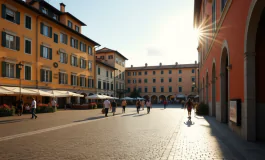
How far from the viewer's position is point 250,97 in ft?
26.2

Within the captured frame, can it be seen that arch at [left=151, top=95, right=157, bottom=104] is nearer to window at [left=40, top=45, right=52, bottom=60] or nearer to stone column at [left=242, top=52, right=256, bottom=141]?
window at [left=40, top=45, right=52, bottom=60]

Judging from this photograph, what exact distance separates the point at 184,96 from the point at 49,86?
155 ft

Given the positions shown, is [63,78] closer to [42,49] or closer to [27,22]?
[42,49]

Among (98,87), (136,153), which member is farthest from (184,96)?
(136,153)

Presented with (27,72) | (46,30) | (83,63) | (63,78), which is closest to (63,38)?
(46,30)

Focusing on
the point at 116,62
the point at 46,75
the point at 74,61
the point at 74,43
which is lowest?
the point at 46,75

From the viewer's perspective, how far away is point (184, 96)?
2697 inches


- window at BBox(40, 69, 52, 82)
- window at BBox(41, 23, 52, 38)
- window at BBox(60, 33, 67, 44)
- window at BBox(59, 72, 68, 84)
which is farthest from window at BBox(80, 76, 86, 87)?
window at BBox(41, 23, 52, 38)

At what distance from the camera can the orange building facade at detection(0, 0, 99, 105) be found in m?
23.6

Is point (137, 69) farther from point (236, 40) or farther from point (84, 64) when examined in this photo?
point (236, 40)

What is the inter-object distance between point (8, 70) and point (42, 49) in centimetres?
629

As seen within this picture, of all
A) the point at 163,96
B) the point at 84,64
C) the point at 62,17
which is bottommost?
the point at 163,96

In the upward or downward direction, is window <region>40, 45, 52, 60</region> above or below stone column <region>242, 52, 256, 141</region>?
above

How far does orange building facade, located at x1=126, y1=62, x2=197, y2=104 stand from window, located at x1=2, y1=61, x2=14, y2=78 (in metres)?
48.8
